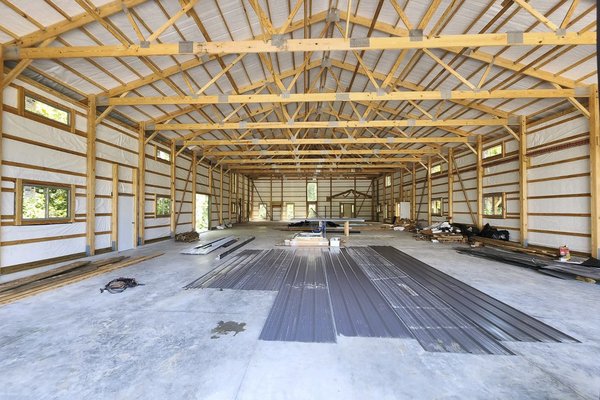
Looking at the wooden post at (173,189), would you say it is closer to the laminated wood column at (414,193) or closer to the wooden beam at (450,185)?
the wooden beam at (450,185)

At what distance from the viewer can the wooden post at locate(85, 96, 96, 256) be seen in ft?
24.9

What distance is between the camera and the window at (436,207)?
15.8 m

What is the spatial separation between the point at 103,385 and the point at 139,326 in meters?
1.12

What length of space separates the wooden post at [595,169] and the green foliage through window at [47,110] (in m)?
14.6

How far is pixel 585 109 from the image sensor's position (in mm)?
7129

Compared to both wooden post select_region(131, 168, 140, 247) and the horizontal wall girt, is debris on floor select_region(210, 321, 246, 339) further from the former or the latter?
wooden post select_region(131, 168, 140, 247)

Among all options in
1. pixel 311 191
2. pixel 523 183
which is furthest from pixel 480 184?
pixel 311 191

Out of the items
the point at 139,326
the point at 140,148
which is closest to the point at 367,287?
the point at 139,326

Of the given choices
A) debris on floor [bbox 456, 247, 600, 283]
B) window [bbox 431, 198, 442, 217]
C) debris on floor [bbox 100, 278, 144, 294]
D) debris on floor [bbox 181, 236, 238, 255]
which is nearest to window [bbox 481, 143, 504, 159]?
window [bbox 431, 198, 442, 217]

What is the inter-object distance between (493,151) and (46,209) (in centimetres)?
1637

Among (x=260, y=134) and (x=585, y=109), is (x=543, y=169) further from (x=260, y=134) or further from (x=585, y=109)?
(x=260, y=134)

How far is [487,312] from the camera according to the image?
12.4 ft

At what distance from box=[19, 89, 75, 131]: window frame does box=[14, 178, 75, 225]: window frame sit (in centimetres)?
159

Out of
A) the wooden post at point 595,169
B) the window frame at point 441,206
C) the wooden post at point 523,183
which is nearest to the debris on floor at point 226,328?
the wooden post at point 595,169
